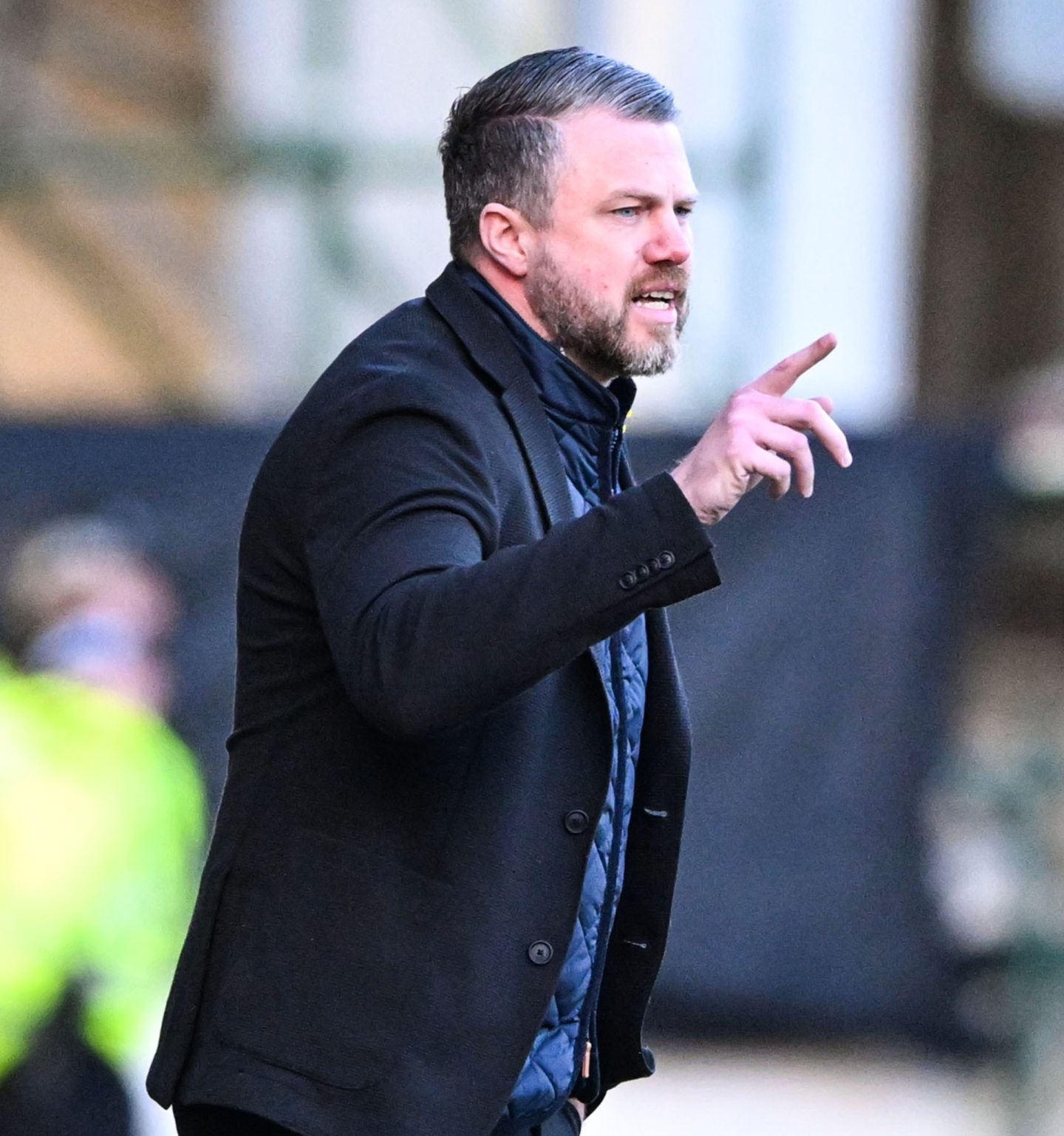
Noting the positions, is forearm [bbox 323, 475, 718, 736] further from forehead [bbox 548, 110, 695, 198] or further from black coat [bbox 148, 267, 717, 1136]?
forehead [bbox 548, 110, 695, 198]

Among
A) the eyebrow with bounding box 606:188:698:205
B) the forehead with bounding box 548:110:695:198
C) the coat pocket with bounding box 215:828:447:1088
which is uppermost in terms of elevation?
the forehead with bounding box 548:110:695:198

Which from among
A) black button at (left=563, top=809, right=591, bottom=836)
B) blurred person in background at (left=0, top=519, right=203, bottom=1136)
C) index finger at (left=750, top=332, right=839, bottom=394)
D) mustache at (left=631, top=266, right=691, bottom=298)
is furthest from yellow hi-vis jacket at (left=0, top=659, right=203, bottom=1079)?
index finger at (left=750, top=332, right=839, bottom=394)

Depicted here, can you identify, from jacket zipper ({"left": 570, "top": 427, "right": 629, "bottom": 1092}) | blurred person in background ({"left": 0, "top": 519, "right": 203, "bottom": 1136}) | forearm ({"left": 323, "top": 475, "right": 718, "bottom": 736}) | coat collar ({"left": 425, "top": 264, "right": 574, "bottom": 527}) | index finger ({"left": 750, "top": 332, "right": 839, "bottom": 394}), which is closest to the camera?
forearm ({"left": 323, "top": 475, "right": 718, "bottom": 736})

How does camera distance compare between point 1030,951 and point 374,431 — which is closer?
point 374,431

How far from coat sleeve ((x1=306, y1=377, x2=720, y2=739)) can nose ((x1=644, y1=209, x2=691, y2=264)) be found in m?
0.31

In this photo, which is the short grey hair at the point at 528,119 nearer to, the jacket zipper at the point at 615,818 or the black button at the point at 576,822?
the jacket zipper at the point at 615,818

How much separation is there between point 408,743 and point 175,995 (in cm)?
37

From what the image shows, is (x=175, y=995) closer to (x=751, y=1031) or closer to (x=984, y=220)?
(x=751, y=1031)

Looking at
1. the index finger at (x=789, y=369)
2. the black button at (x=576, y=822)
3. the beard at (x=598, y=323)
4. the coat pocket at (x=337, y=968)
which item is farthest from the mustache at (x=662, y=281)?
the coat pocket at (x=337, y=968)

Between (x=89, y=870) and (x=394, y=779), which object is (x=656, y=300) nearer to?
(x=394, y=779)

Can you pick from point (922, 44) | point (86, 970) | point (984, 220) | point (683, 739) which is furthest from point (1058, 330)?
point (683, 739)

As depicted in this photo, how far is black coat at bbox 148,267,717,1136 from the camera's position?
2.16 metres

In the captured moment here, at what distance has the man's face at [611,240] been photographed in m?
2.41

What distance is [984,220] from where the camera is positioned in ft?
44.5
